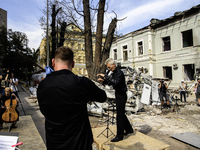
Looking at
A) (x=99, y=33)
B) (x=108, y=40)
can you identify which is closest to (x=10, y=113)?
(x=108, y=40)

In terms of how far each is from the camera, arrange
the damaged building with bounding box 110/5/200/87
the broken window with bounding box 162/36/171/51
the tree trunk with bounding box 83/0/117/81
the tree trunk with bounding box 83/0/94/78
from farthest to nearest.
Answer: the broken window with bounding box 162/36/171/51 → the damaged building with bounding box 110/5/200/87 → the tree trunk with bounding box 83/0/94/78 → the tree trunk with bounding box 83/0/117/81

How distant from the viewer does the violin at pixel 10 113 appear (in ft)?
17.3

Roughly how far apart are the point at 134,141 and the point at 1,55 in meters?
36.0

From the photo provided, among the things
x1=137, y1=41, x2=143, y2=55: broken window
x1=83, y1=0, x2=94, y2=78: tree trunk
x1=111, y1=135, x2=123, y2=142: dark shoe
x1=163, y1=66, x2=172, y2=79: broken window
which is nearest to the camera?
x1=111, y1=135, x2=123, y2=142: dark shoe

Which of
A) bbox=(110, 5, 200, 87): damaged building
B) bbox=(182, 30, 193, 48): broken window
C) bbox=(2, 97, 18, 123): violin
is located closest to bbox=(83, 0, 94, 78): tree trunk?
bbox=(2, 97, 18, 123): violin

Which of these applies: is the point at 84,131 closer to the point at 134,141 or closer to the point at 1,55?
the point at 134,141

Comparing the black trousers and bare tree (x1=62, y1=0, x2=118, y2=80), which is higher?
bare tree (x1=62, y1=0, x2=118, y2=80)

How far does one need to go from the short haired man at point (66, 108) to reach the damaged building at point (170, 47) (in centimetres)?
1778

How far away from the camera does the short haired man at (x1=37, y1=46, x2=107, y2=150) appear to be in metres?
→ 1.60

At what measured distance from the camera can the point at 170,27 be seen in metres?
18.9

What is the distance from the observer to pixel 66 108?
160 cm

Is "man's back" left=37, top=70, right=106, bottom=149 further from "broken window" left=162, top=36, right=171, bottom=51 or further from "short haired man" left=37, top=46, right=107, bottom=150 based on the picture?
"broken window" left=162, top=36, right=171, bottom=51

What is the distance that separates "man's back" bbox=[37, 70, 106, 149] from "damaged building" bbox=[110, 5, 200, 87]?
1779cm

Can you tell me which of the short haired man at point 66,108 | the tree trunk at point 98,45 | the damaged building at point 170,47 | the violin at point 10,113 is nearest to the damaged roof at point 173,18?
the damaged building at point 170,47
